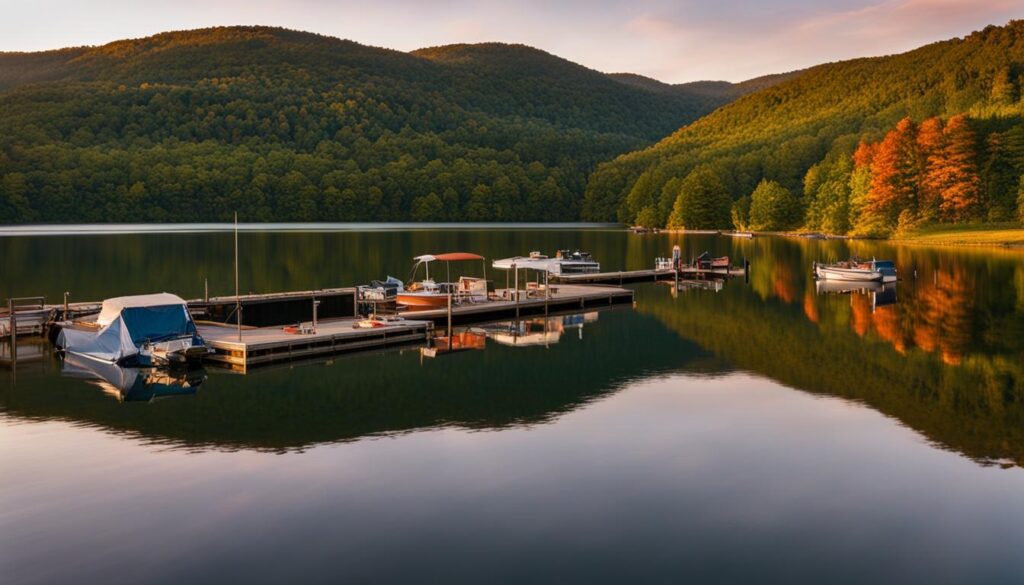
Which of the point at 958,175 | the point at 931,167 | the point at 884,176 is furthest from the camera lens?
the point at 884,176

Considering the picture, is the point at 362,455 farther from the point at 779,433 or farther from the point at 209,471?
the point at 779,433

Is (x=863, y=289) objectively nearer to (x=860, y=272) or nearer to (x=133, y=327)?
(x=860, y=272)

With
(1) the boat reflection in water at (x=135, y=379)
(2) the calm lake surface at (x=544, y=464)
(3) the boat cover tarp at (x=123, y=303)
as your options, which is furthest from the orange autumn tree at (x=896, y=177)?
(1) the boat reflection in water at (x=135, y=379)

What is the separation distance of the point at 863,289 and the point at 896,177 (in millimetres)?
66374

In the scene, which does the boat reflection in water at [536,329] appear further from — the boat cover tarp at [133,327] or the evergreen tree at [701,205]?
the evergreen tree at [701,205]

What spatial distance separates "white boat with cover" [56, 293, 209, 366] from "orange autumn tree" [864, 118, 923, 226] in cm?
11099

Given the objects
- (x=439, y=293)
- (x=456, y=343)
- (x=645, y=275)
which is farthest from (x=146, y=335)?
(x=645, y=275)

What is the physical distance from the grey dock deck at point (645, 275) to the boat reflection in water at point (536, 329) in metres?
16.9

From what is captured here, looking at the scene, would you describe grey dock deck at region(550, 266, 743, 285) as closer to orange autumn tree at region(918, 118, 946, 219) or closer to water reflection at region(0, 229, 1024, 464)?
water reflection at region(0, 229, 1024, 464)

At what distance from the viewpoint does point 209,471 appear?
75.4 ft

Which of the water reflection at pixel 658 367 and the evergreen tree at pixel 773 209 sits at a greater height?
the evergreen tree at pixel 773 209

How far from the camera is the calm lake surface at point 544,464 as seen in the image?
17.7 m

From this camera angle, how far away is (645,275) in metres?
75.1

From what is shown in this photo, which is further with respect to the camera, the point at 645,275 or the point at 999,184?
the point at 999,184
